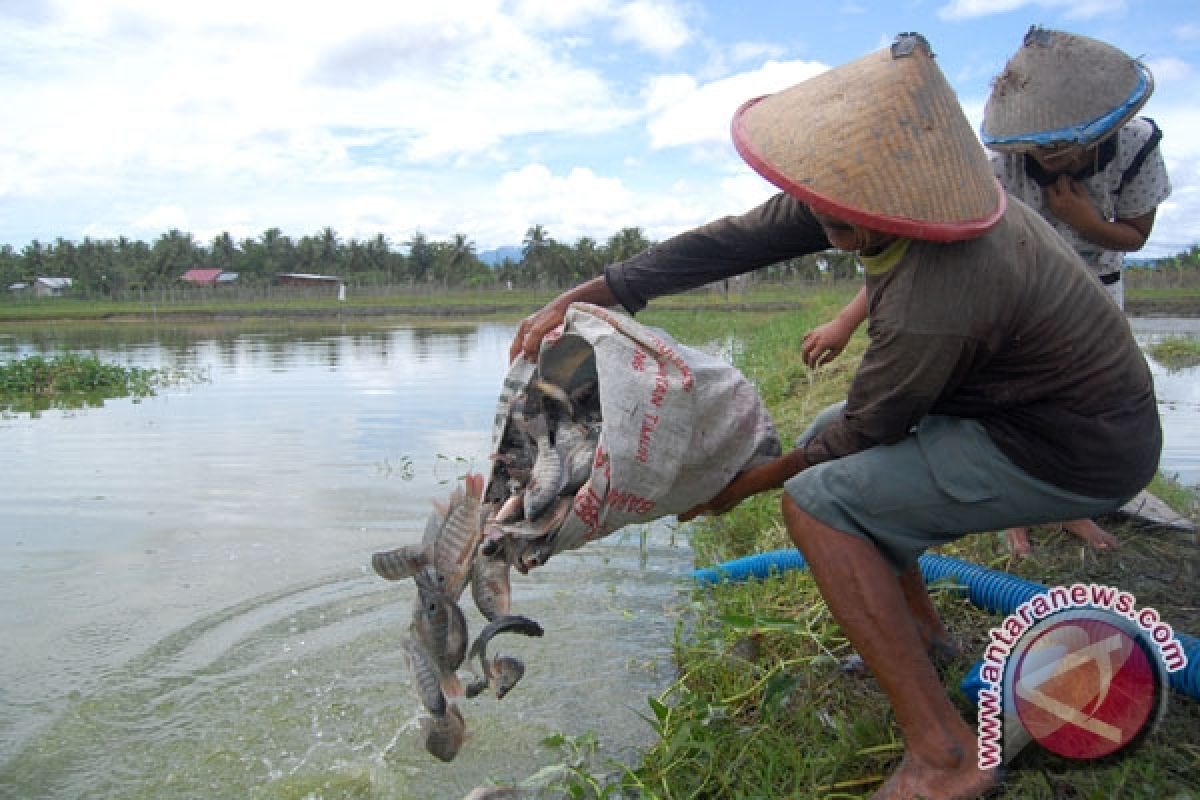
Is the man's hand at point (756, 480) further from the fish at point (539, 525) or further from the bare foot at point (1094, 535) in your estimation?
the bare foot at point (1094, 535)

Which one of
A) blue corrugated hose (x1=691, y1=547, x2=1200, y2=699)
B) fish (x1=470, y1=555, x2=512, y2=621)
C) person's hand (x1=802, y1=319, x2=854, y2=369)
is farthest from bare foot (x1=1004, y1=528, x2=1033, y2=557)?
fish (x1=470, y1=555, x2=512, y2=621)

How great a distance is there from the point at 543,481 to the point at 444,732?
528 mm

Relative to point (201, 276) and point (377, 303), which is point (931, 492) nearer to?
point (377, 303)

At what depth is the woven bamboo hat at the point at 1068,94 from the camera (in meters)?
2.20

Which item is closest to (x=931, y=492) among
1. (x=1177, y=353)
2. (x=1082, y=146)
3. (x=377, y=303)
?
(x=1082, y=146)

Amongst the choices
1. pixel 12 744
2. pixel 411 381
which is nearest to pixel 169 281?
pixel 411 381

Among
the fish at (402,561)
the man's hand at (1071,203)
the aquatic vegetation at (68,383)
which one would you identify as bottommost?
the aquatic vegetation at (68,383)

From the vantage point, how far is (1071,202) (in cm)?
249

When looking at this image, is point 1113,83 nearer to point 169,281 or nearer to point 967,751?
point 967,751

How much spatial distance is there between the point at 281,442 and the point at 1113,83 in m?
6.44

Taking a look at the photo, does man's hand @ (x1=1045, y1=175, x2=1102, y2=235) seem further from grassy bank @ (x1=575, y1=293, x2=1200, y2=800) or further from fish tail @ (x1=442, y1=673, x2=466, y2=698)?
fish tail @ (x1=442, y1=673, x2=466, y2=698)

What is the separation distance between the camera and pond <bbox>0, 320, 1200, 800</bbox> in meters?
2.55

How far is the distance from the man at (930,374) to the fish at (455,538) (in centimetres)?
61

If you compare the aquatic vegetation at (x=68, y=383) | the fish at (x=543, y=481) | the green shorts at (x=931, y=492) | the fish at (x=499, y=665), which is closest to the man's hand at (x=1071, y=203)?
the green shorts at (x=931, y=492)
